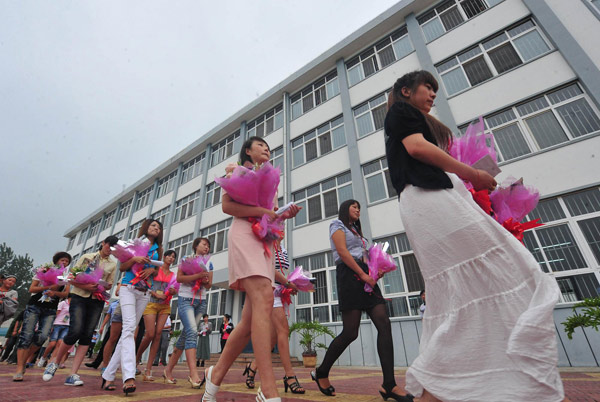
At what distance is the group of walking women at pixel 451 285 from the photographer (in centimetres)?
116

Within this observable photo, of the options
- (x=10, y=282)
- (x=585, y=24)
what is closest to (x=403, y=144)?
(x=10, y=282)

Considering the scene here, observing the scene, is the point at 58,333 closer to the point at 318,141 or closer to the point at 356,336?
the point at 356,336

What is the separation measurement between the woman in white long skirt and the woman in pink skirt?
0.82 meters

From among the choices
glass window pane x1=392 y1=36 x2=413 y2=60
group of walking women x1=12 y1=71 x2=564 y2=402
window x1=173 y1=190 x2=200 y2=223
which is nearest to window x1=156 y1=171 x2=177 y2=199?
window x1=173 y1=190 x2=200 y2=223

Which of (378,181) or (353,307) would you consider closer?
(353,307)

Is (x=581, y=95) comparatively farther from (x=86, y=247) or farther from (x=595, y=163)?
(x=86, y=247)

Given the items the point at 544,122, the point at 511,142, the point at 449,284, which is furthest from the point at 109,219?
the point at 449,284

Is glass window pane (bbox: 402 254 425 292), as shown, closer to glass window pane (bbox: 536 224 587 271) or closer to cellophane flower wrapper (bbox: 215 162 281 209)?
glass window pane (bbox: 536 224 587 271)

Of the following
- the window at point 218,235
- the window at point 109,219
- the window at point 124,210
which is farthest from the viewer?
the window at point 109,219

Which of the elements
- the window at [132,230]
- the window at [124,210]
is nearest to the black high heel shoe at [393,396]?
the window at [132,230]

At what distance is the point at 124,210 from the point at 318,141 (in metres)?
23.5

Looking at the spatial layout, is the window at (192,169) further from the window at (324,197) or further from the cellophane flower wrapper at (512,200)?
the cellophane flower wrapper at (512,200)

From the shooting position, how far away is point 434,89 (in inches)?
77.7

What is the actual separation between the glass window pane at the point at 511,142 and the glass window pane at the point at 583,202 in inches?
70.7
